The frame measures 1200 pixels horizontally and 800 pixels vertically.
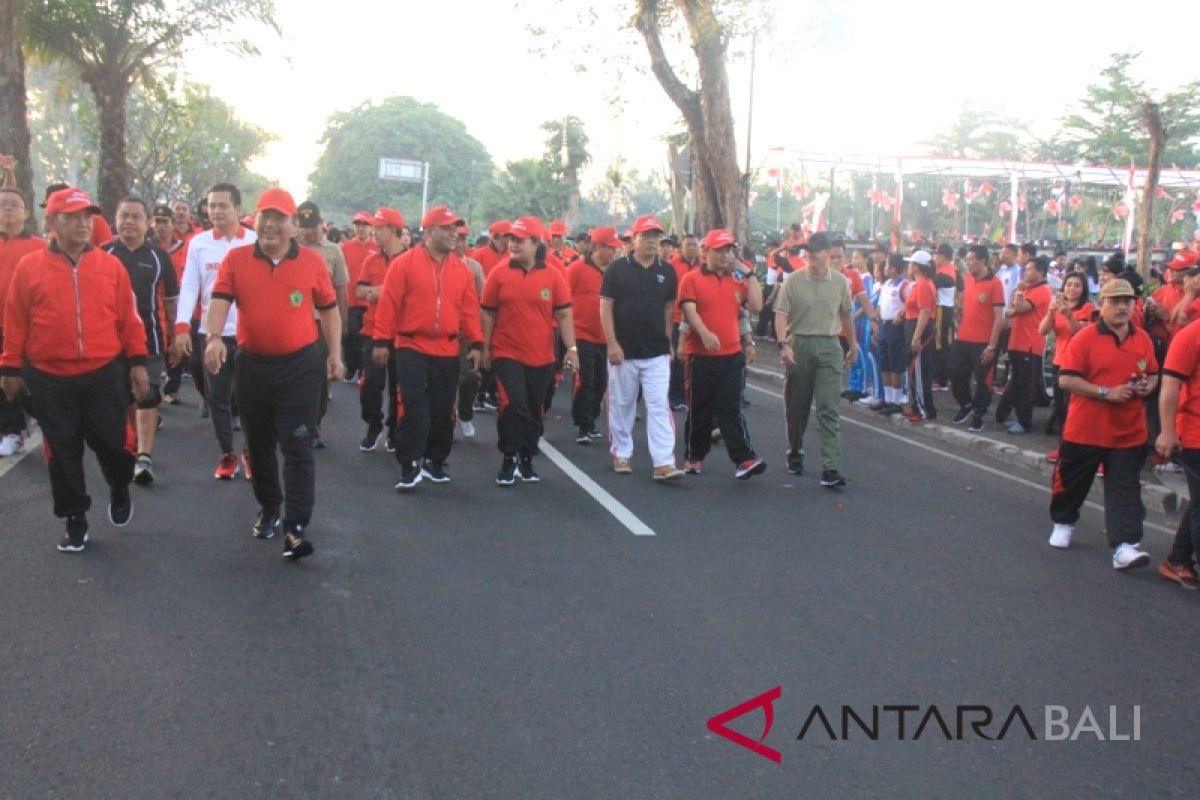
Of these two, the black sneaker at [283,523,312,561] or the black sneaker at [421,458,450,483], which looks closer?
the black sneaker at [283,523,312,561]

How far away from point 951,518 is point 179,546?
504 centimetres

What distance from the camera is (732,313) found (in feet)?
30.8

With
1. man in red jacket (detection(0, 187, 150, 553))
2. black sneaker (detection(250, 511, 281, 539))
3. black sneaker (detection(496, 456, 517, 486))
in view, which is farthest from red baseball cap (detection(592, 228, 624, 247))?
man in red jacket (detection(0, 187, 150, 553))

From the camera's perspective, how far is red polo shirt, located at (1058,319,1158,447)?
7.03m

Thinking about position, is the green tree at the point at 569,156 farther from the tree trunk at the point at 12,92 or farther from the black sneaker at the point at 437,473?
the black sneaker at the point at 437,473

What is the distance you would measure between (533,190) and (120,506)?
58.9 metres

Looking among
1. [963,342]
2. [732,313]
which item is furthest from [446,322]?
[963,342]

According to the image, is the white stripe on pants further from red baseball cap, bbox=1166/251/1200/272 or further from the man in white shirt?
red baseball cap, bbox=1166/251/1200/272

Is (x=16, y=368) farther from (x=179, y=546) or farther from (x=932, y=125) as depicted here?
(x=932, y=125)

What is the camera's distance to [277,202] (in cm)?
618

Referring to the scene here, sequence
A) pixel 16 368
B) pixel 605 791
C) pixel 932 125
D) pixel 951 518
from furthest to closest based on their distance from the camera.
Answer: pixel 932 125, pixel 951 518, pixel 16 368, pixel 605 791

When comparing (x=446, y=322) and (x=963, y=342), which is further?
(x=963, y=342)

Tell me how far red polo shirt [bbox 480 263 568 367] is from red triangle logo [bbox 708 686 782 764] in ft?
15.3

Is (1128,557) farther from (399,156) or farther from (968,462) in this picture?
(399,156)
